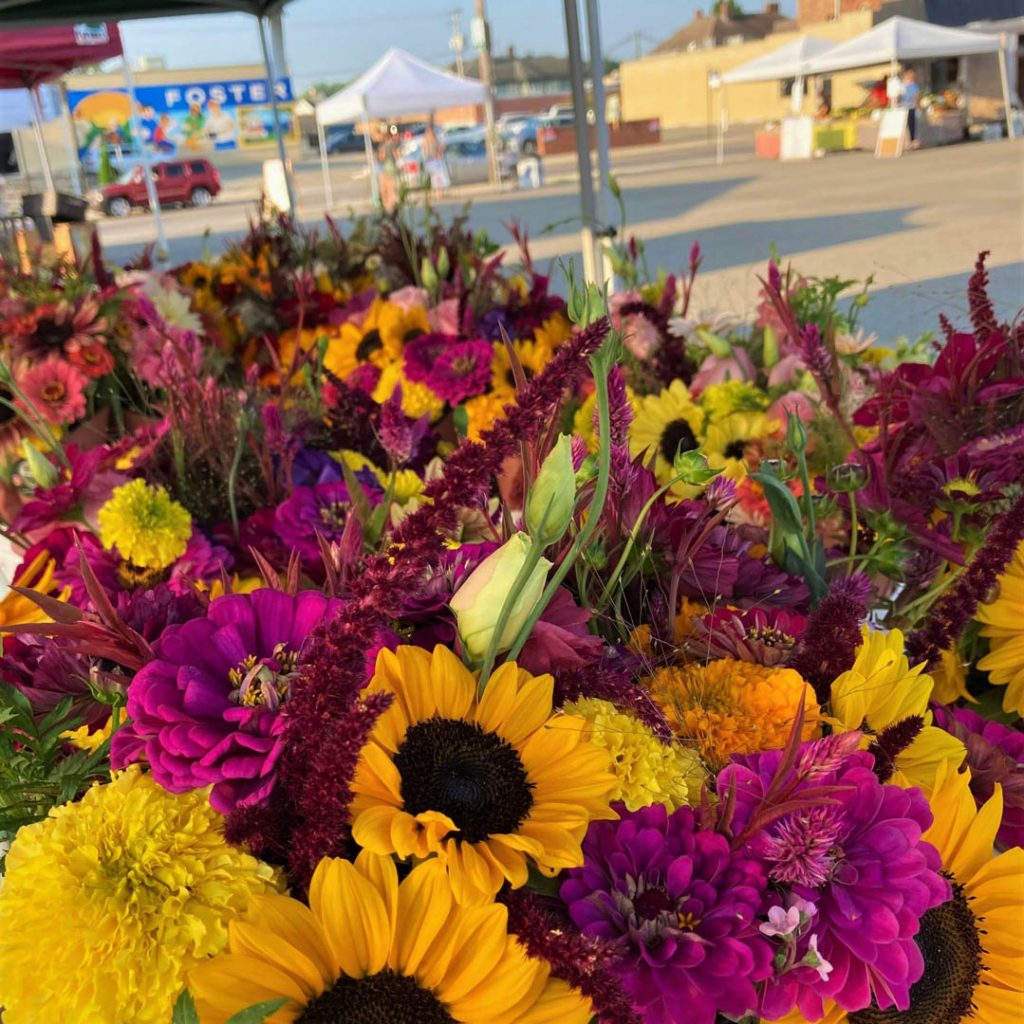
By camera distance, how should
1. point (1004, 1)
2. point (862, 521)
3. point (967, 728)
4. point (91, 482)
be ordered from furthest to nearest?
point (1004, 1)
point (91, 482)
point (862, 521)
point (967, 728)

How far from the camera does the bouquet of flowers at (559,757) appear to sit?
35cm

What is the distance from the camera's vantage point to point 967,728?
1.77 feet

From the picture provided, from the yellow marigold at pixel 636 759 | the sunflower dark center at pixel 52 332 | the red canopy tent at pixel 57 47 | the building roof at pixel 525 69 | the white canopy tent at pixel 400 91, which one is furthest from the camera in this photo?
the building roof at pixel 525 69

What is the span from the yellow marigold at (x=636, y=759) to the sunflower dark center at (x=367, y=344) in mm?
1166

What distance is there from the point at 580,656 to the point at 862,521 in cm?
29

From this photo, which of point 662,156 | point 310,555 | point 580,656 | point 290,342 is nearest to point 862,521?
point 580,656

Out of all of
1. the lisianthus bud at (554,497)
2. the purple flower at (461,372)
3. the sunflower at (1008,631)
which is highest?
A: the lisianthus bud at (554,497)

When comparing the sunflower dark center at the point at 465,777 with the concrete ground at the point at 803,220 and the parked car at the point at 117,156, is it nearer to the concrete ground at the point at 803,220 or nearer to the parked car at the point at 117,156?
the concrete ground at the point at 803,220

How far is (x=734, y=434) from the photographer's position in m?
0.99

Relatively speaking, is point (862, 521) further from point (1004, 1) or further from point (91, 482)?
point (1004, 1)

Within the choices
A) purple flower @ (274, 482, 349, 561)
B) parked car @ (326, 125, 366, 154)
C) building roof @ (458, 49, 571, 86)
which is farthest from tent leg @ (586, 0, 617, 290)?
building roof @ (458, 49, 571, 86)

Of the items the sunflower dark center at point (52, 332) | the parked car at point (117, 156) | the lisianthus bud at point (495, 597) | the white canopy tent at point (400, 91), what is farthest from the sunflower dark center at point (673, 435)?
the parked car at point (117, 156)

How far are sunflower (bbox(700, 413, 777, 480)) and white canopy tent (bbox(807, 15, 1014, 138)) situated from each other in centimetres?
1368

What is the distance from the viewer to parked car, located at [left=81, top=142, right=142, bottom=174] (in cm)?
1847
